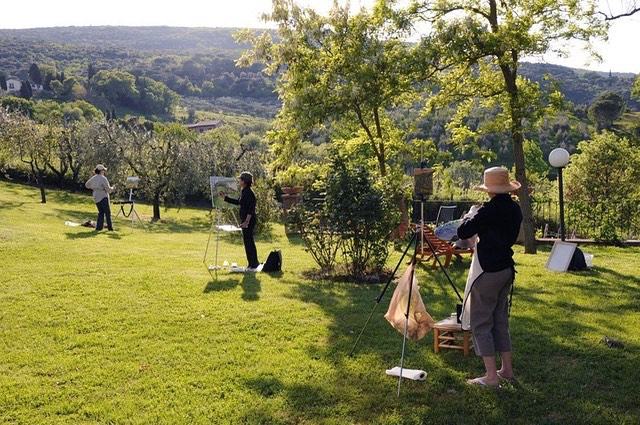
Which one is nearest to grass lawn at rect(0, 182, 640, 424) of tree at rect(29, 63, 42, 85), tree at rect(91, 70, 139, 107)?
tree at rect(91, 70, 139, 107)

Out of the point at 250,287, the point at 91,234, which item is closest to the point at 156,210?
the point at 91,234

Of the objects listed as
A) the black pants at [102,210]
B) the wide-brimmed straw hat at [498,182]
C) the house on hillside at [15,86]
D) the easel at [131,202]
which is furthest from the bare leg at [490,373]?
the house on hillside at [15,86]

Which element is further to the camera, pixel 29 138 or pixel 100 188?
pixel 29 138

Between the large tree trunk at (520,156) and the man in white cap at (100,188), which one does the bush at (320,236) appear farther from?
the man in white cap at (100,188)

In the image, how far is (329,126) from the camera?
1983cm

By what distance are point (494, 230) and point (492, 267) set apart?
1.10ft

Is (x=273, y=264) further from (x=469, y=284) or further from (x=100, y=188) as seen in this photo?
(x=100, y=188)

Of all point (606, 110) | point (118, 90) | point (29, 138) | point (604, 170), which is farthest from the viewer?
point (118, 90)

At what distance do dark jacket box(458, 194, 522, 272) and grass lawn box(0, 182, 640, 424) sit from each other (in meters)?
1.21

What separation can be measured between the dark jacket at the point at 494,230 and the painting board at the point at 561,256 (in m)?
7.38

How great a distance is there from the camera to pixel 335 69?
1652 cm

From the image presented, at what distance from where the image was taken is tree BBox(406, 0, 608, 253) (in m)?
13.9

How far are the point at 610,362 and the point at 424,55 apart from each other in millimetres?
9526

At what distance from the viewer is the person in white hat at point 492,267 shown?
204 inches
